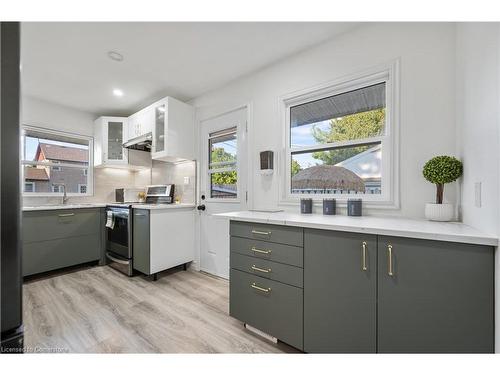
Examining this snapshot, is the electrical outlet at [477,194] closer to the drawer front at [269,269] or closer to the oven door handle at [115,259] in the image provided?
the drawer front at [269,269]

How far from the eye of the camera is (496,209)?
0.86 metres

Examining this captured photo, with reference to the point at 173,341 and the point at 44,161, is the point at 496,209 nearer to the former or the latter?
the point at 173,341

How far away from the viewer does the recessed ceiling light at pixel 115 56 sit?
205 cm

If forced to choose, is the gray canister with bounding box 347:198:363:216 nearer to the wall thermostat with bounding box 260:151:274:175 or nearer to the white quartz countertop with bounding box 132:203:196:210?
the wall thermostat with bounding box 260:151:274:175

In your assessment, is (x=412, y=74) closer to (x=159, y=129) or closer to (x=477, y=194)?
(x=477, y=194)

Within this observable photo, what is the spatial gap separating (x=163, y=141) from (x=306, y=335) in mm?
2643

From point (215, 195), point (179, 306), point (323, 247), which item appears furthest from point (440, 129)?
point (179, 306)

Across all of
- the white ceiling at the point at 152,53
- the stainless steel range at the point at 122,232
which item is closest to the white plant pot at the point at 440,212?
the white ceiling at the point at 152,53

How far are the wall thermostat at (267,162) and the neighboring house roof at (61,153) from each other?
3.14m

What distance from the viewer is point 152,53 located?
2.07 m

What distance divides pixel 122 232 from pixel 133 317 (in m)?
1.33

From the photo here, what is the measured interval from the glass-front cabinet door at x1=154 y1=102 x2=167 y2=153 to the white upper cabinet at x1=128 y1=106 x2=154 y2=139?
9cm

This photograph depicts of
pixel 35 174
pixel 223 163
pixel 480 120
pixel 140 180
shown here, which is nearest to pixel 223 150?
pixel 223 163

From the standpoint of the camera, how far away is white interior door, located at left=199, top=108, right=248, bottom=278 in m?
2.54
